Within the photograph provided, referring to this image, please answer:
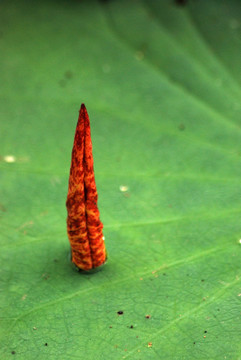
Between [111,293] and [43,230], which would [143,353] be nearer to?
[111,293]

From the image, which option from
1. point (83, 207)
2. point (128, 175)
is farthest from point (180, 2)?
point (83, 207)

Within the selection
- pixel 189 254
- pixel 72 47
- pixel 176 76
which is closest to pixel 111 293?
pixel 189 254

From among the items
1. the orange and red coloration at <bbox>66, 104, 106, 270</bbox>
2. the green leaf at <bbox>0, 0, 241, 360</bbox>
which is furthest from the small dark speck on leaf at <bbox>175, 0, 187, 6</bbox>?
the orange and red coloration at <bbox>66, 104, 106, 270</bbox>

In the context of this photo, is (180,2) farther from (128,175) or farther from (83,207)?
(83,207)

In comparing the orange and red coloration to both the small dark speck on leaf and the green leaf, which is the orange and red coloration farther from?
the small dark speck on leaf

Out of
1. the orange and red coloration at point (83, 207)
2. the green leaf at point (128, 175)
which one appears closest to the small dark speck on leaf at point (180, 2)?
the green leaf at point (128, 175)

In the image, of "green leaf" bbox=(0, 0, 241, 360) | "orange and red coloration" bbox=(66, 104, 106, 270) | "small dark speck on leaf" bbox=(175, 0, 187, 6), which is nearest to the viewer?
"orange and red coloration" bbox=(66, 104, 106, 270)
